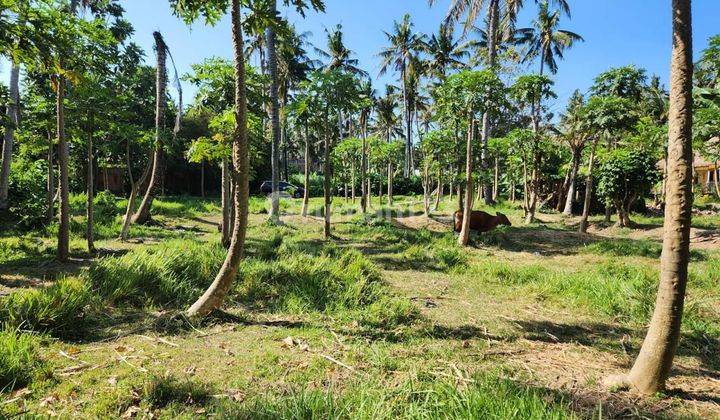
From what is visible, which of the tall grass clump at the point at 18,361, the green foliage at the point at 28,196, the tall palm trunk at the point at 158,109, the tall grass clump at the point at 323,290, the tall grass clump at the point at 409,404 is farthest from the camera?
the tall palm trunk at the point at 158,109

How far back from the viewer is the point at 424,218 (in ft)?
57.1

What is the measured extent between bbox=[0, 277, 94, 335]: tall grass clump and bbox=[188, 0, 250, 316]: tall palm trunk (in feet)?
4.17

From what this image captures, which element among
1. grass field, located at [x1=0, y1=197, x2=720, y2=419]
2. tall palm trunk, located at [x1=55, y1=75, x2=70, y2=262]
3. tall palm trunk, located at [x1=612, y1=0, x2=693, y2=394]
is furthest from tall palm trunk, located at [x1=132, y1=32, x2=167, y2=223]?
tall palm trunk, located at [x1=612, y1=0, x2=693, y2=394]

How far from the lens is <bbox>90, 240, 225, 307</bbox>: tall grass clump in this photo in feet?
18.7

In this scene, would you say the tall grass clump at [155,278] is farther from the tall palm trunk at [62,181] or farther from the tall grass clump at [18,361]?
the tall palm trunk at [62,181]

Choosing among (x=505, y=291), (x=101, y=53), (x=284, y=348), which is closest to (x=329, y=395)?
(x=284, y=348)

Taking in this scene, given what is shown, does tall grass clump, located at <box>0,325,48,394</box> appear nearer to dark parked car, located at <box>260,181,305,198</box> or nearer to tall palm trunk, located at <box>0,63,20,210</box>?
tall palm trunk, located at <box>0,63,20,210</box>

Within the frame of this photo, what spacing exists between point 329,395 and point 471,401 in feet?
3.54

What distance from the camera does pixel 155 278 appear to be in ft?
20.2

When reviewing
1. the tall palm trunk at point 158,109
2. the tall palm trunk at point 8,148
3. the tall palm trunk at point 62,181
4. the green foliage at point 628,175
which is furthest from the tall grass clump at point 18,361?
the green foliage at point 628,175

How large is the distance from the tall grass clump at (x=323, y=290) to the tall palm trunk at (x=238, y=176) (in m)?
0.93

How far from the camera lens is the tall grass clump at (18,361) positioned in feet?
11.1

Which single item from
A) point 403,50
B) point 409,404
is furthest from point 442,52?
point 409,404

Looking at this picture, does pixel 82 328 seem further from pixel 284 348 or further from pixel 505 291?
pixel 505 291
